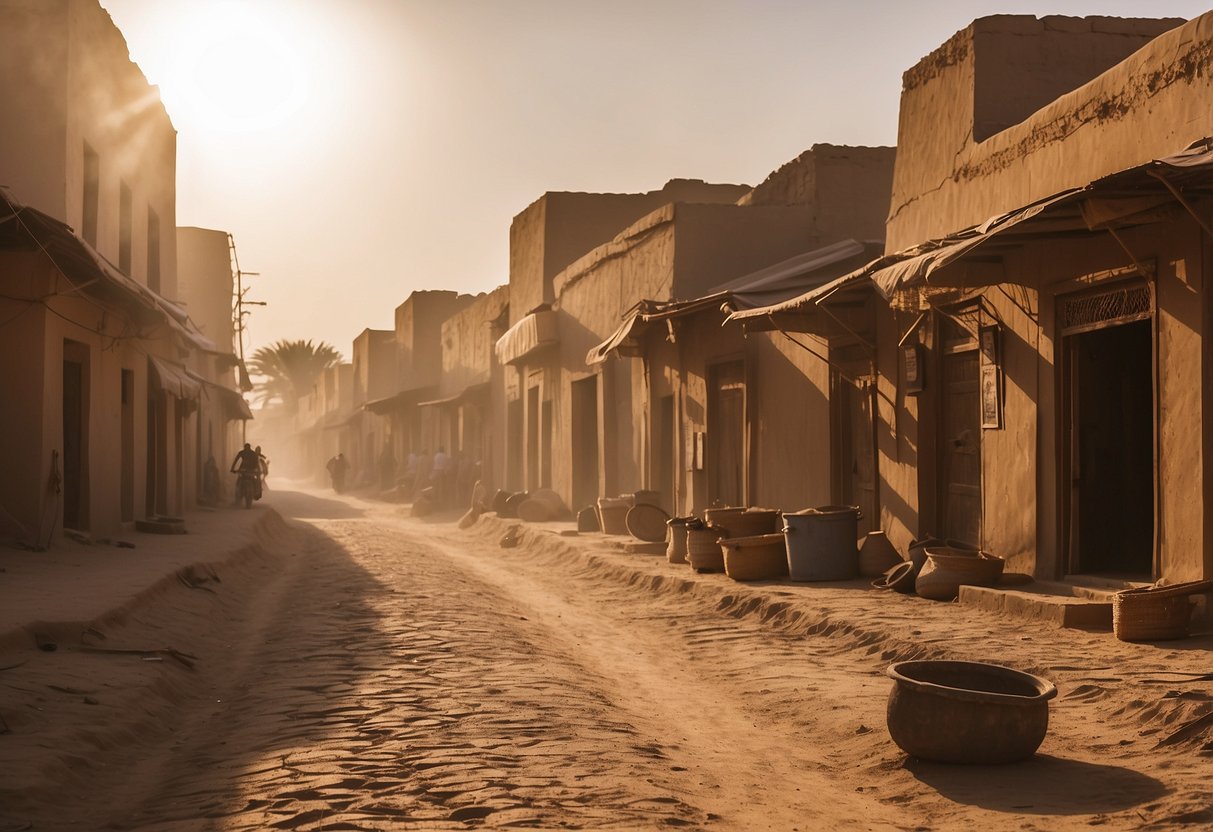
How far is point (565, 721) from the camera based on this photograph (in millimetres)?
6691

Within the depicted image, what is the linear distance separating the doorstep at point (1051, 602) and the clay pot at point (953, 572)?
0.16 m

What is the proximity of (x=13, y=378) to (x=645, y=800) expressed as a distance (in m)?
11.3

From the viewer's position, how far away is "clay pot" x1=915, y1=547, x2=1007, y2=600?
32.7 feet

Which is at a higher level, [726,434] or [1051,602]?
[726,434]

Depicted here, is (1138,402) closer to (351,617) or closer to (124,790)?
(351,617)

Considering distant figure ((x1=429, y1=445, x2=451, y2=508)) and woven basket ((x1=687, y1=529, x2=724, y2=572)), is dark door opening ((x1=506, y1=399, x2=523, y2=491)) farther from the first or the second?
woven basket ((x1=687, y1=529, x2=724, y2=572))

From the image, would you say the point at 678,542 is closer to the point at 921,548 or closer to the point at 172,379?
the point at 921,548

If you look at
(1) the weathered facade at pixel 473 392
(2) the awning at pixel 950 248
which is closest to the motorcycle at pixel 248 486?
(1) the weathered facade at pixel 473 392

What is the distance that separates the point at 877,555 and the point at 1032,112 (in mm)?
4259

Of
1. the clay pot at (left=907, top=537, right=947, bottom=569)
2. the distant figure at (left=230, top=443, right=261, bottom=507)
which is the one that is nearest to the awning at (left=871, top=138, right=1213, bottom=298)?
the clay pot at (left=907, top=537, right=947, bottom=569)

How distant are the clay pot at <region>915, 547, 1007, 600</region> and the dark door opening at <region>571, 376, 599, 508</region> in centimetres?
1355

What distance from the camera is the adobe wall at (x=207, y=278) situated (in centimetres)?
4044

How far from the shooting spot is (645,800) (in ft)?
16.9

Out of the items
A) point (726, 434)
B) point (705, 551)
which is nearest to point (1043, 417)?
point (705, 551)
